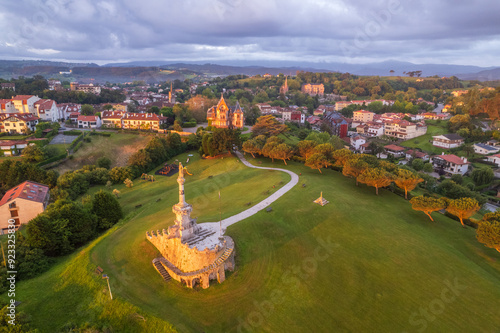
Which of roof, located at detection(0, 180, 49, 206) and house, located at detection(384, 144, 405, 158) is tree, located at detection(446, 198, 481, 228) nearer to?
house, located at detection(384, 144, 405, 158)

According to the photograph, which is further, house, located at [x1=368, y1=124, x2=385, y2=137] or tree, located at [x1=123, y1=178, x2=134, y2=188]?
house, located at [x1=368, y1=124, x2=385, y2=137]

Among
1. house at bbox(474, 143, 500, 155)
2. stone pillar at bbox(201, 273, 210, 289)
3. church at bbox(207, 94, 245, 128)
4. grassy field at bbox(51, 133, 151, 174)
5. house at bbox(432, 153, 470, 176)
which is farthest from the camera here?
church at bbox(207, 94, 245, 128)

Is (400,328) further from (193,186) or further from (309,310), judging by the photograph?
(193,186)

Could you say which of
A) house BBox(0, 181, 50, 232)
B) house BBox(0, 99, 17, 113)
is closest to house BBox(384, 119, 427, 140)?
house BBox(0, 181, 50, 232)

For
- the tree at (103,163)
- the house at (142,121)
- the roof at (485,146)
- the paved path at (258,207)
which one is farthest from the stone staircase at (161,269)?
the roof at (485,146)

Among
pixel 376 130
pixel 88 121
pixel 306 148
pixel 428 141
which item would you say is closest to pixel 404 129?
pixel 428 141

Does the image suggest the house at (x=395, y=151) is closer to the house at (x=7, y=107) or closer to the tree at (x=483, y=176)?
the tree at (x=483, y=176)

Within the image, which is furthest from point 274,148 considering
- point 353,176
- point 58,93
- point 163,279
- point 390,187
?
point 58,93
